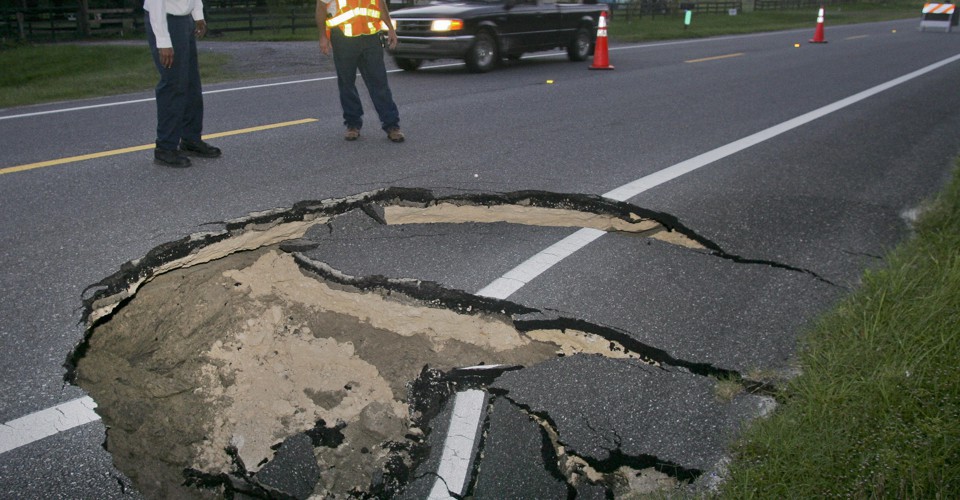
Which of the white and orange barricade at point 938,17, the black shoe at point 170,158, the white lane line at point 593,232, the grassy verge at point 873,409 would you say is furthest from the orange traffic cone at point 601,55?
the white and orange barricade at point 938,17

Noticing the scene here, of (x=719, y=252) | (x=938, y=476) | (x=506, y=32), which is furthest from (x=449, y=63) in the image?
(x=938, y=476)

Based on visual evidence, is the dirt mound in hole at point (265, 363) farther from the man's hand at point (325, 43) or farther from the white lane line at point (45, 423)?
the man's hand at point (325, 43)

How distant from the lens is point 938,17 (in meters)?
27.7

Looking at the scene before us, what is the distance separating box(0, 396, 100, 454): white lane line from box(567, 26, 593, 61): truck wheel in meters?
12.4

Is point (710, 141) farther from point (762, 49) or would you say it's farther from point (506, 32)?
point (762, 49)

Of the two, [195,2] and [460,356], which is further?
[195,2]

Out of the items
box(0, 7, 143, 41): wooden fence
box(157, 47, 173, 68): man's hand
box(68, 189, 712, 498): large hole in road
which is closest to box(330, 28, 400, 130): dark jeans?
box(157, 47, 173, 68): man's hand

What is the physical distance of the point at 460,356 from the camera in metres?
3.00

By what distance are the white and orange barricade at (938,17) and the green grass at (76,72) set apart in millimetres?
25523

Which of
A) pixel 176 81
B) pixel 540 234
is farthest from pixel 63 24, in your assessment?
pixel 540 234

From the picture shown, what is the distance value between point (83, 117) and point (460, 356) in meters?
6.48

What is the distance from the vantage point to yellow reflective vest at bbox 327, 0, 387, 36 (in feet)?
20.7

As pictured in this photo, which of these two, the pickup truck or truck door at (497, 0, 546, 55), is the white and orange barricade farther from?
truck door at (497, 0, 546, 55)

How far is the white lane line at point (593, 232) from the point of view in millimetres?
3478
